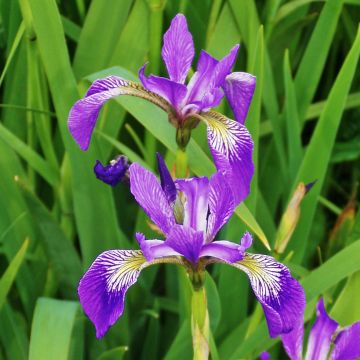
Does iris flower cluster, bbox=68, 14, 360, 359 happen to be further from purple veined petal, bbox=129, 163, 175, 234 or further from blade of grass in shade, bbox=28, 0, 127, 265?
blade of grass in shade, bbox=28, 0, 127, 265

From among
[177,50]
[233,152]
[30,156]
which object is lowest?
[30,156]

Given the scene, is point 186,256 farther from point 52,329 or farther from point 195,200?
point 52,329

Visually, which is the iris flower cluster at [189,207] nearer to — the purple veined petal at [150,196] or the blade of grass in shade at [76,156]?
the purple veined petal at [150,196]

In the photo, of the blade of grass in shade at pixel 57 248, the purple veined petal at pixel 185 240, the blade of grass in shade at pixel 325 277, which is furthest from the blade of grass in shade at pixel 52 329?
the purple veined petal at pixel 185 240

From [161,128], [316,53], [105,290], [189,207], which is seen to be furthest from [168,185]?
[316,53]

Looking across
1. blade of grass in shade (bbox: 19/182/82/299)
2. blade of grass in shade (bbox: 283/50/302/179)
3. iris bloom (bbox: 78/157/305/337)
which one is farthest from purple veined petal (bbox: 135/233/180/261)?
blade of grass in shade (bbox: 283/50/302/179)
